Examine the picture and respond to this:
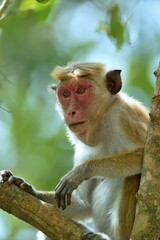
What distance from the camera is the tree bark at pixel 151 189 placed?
20.2 ft

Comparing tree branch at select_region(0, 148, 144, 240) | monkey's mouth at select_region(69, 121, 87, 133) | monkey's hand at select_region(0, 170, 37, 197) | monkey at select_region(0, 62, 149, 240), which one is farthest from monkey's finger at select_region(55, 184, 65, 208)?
monkey's mouth at select_region(69, 121, 87, 133)

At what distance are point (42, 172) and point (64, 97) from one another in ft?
15.5

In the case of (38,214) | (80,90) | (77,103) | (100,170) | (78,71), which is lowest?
(100,170)

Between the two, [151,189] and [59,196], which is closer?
[151,189]

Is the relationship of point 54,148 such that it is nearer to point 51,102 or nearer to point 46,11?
point 51,102

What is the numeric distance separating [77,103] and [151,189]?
8.68 feet

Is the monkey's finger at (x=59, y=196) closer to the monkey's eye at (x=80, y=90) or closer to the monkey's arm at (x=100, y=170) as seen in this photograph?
the monkey's arm at (x=100, y=170)

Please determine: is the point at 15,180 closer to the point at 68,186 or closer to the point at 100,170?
the point at 68,186

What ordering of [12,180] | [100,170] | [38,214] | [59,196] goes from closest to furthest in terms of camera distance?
1. [38,214]
2. [12,180]
3. [59,196]
4. [100,170]

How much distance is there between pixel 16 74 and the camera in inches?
581

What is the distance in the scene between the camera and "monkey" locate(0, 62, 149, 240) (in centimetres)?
777

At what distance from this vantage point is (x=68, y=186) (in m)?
7.79

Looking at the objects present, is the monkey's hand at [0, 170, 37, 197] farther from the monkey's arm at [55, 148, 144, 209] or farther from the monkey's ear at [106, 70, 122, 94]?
the monkey's ear at [106, 70, 122, 94]

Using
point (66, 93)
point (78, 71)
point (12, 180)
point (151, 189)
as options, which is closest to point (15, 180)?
point (12, 180)
